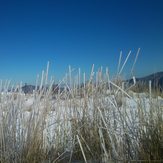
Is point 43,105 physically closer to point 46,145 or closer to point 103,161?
point 46,145

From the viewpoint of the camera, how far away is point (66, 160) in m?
1.97

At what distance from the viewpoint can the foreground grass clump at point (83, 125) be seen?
5.31ft

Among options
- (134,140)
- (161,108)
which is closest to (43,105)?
(134,140)

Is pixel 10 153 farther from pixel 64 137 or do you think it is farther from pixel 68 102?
pixel 68 102

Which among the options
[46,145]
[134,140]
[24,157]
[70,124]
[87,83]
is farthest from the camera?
[87,83]

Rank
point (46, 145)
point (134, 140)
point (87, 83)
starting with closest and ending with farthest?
1. point (134, 140)
2. point (46, 145)
3. point (87, 83)

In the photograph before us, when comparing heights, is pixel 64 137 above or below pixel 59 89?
below

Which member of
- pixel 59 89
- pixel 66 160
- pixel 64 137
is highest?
pixel 59 89

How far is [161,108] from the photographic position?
1.84 metres

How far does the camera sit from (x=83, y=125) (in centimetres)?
196

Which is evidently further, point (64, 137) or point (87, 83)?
point (87, 83)

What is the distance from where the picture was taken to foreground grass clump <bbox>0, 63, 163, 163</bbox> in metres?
1.62

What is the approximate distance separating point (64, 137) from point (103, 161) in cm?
46

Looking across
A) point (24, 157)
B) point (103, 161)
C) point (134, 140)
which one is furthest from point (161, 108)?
point (24, 157)
